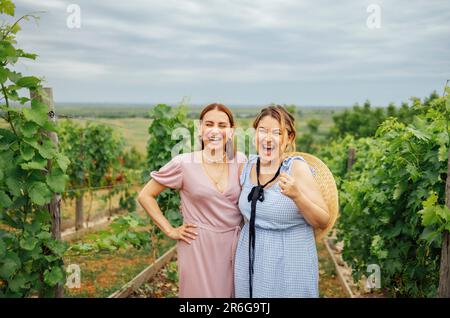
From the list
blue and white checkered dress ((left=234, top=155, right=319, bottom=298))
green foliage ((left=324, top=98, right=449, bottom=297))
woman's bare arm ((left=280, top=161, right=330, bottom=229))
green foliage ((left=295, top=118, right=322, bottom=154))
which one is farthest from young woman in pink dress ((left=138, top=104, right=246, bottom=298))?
green foliage ((left=295, top=118, right=322, bottom=154))

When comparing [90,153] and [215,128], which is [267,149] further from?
[90,153]

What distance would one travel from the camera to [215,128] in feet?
8.84

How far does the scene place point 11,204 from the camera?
3199 millimetres

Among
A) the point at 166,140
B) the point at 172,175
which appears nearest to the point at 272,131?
the point at 172,175

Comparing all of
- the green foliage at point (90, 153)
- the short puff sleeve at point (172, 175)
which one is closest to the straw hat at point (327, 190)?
the short puff sleeve at point (172, 175)

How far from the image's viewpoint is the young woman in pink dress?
2.71 meters

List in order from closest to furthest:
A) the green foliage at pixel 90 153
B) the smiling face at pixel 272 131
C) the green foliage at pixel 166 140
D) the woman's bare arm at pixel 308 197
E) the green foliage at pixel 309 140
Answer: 1. the woman's bare arm at pixel 308 197
2. the smiling face at pixel 272 131
3. the green foliage at pixel 166 140
4. the green foliage at pixel 90 153
5. the green foliage at pixel 309 140

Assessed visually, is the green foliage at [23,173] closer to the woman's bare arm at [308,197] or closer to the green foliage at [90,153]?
the woman's bare arm at [308,197]

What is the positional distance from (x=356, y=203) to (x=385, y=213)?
52cm

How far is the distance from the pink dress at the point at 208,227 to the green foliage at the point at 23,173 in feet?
3.10

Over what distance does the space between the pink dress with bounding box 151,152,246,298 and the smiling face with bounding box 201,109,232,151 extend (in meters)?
0.17

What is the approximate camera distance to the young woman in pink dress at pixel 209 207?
2.71 meters

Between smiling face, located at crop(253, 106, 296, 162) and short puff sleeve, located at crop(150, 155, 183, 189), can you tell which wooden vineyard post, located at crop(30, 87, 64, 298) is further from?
smiling face, located at crop(253, 106, 296, 162)
